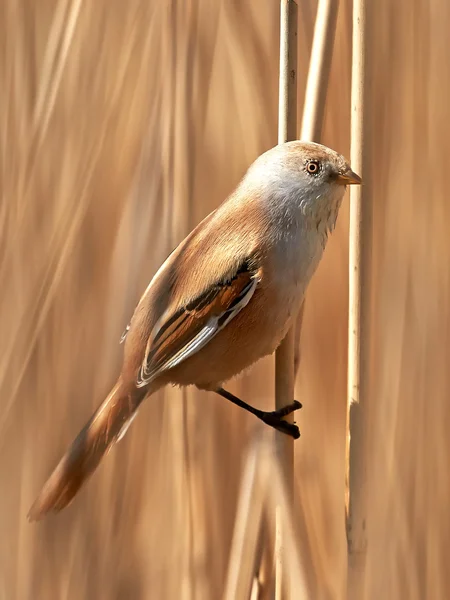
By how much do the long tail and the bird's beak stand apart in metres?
0.46

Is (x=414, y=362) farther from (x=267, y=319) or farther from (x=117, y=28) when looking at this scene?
(x=117, y=28)

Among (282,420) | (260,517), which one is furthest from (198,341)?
(260,517)

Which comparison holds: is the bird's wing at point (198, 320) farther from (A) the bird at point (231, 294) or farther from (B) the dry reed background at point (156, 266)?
(B) the dry reed background at point (156, 266)

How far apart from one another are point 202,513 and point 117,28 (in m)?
0.90

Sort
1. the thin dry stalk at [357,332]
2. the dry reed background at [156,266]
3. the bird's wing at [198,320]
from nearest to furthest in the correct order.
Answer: the thin dry stalk at [357,332], the bird's wing at [198,320], the dry reed background at [156,266]

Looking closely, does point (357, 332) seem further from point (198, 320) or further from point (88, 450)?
point (88, 450)

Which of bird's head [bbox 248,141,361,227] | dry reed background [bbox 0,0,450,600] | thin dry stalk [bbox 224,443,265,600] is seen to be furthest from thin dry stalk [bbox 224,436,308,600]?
bird's head [bbox 248,141,361,227]

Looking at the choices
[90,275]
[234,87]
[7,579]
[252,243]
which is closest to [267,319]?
[252,243]

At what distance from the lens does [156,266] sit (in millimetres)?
1389

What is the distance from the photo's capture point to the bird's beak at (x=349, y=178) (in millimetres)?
1088

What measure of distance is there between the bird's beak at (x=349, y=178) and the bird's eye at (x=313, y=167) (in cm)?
3

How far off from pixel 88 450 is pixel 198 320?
10.3 inches

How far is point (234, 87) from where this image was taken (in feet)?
4.75

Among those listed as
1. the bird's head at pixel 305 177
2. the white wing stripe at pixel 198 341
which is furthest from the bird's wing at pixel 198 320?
the bird's head at pixel 305 177
